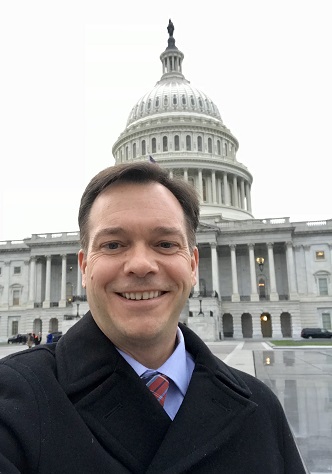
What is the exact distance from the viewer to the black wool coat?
1.99 meters

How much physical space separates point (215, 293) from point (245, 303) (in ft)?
22.6

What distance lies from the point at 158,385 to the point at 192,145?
90.8 metres

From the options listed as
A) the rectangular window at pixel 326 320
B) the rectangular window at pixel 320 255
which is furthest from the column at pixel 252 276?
the rectangular window at pixel 326 320

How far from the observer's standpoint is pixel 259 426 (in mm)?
2594

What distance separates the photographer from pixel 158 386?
8.29ft

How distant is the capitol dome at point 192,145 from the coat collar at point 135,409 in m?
72.9

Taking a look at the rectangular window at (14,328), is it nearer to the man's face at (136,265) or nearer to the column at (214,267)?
the column at (214,267)

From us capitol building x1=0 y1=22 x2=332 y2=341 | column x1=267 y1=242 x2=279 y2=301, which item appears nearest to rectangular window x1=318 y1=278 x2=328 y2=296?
us capitol building x1=0 y1=22 x2=332 y2=341

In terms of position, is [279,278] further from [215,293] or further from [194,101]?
[194,101]

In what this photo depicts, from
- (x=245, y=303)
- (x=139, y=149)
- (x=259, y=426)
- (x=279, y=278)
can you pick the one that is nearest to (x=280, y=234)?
(x=279, y=278)

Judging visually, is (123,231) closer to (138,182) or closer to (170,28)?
(138,182)

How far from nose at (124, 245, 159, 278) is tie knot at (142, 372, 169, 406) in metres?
0.60

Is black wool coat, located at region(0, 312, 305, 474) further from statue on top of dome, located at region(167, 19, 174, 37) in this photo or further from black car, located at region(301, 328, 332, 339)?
statue on top of dome, located at region(167, 19, 174, 37)

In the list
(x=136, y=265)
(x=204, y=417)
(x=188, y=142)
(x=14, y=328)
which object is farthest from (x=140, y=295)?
(x=188, y=142)
